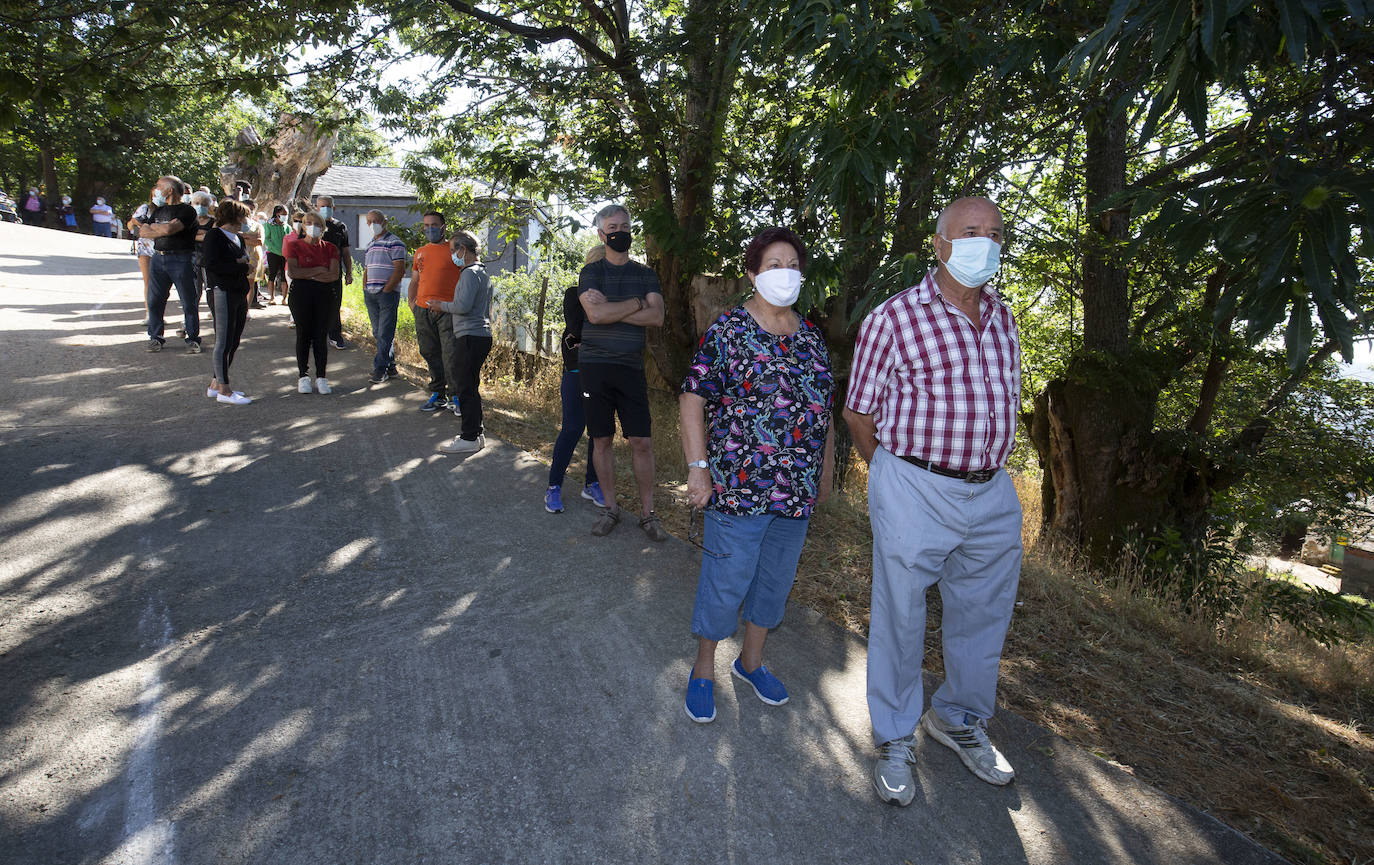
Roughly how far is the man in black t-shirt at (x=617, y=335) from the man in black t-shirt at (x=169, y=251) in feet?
18.9

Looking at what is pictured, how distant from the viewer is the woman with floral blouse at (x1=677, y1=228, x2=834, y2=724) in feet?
10.5

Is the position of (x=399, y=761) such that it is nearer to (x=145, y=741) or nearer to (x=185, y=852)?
(x=185, y=852)

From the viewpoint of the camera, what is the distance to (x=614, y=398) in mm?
5352

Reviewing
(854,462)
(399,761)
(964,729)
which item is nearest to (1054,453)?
(854,462)

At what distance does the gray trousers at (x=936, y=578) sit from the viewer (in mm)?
2990

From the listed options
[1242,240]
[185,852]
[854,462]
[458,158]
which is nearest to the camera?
[185,852]

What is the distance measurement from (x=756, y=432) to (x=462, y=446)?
15.0 feet

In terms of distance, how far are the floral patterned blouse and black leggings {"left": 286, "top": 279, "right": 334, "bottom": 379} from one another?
612 cm

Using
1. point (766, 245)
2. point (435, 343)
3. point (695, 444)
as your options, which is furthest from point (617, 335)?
point (435, 343)

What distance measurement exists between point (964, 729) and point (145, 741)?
306 centimetres

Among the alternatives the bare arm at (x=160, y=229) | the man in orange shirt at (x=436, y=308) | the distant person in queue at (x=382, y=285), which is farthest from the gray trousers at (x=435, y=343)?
the bare arm at (x=160, y=229)

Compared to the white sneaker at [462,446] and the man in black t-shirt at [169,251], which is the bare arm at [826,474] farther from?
the man in black t-shirt at [169,251]

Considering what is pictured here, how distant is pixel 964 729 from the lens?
328 cm

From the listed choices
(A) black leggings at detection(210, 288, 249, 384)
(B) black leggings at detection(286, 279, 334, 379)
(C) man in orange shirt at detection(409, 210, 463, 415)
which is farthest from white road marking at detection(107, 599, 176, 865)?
(B) black leggings at detection(286, 279, 334, 379)
